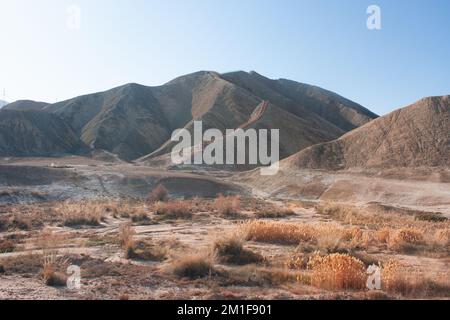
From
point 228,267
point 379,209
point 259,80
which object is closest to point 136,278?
point 228,267

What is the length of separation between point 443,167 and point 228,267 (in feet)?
149

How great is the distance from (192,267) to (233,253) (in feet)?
7.60

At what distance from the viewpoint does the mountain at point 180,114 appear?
105 meters

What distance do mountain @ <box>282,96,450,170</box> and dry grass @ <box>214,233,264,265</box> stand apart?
4489 cm

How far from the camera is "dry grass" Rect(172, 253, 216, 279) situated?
441 inches

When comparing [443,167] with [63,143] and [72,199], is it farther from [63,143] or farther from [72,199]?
[63,143]

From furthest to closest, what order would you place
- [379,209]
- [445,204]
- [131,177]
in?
[131,177]
[445,204]
[379,209]

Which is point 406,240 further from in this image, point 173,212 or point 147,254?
point 173,212

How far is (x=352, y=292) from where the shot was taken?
9.42 meters

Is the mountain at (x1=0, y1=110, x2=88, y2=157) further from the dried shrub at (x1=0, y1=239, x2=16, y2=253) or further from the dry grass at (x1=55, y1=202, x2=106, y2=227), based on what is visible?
the dried shrub at (x1=0, y1=239, x2=16, y2=253)

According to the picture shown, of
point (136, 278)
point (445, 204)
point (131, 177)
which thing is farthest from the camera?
point (131, 177)

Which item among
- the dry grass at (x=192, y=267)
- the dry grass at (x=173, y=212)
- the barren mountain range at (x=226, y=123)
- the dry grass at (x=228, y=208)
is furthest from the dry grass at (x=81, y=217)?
the barren mountain range at (x=226, y=123)

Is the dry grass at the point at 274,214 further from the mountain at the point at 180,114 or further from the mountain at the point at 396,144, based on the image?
the mountain at the point at 180,114

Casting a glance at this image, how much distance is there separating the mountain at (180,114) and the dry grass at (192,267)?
3069 inches
